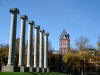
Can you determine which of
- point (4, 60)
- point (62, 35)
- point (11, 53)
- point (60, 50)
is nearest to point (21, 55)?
point (11, 53)

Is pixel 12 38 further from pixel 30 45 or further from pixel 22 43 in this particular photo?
pixel 30 45

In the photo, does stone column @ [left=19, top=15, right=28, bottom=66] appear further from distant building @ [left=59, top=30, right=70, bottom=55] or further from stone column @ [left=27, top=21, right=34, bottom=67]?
distant building @ [left=59, top=30, right=70, bottom=55]

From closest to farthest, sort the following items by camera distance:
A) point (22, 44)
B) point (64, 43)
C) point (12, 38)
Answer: point (12, 38) → point (22, 44) → point (64, 43)

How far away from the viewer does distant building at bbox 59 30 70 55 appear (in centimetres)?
10738

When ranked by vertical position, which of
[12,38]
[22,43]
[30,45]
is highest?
[12,38]

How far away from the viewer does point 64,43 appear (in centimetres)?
10962

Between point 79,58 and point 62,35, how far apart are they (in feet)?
157

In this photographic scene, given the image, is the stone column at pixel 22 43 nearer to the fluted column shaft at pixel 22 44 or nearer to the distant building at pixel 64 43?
the fluted column shaft at pixel 22 44

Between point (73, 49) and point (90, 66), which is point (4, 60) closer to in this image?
point (73, 49)

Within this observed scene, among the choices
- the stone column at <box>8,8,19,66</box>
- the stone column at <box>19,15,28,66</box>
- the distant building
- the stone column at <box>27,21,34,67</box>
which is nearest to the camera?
the stone column at <box>8,8,19,66</box>

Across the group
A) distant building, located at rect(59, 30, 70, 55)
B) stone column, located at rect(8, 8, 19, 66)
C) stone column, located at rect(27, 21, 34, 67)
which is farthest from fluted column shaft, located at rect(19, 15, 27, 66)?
distant building, located at rect(59, 30, 70, 55)

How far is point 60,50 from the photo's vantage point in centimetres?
10775

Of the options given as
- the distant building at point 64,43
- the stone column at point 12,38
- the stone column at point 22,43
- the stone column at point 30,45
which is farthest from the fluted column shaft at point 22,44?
the distant building at point 64,43

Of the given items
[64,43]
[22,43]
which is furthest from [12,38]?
[64,43]
